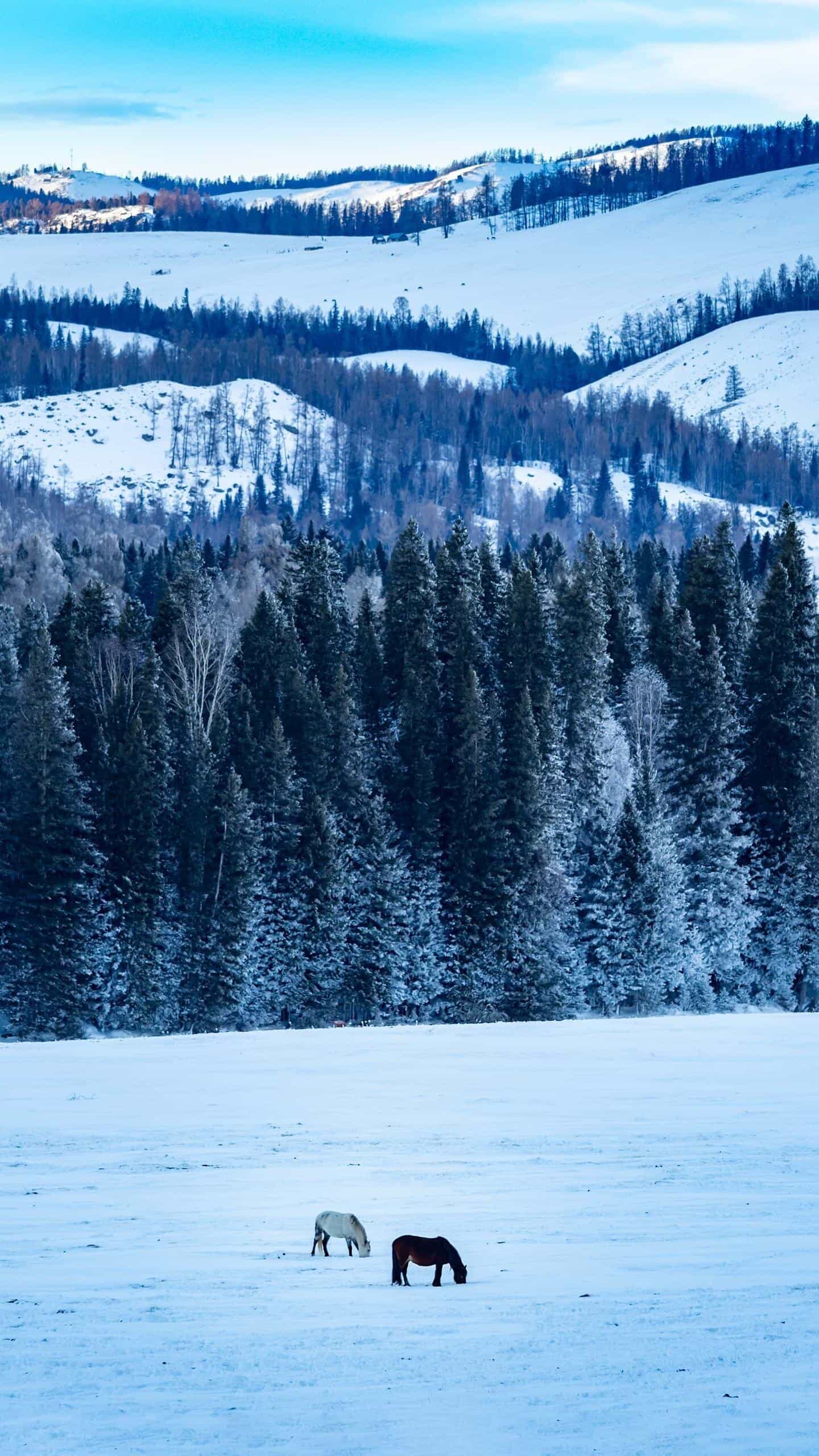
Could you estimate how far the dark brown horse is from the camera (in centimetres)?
1484

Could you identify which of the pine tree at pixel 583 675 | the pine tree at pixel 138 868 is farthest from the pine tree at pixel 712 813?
the pine tree at pixel 138 868

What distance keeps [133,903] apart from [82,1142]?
3756 centimetres

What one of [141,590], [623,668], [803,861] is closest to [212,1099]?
[803,861]

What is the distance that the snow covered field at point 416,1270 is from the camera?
11867 millimetres

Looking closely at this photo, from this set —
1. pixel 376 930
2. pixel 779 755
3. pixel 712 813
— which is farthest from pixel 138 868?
pixel 779 755

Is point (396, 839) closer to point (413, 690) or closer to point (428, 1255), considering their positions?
point (413, 690)

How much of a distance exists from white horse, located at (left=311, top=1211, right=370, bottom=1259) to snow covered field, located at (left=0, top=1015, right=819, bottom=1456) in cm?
23

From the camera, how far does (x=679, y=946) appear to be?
59.3 metres

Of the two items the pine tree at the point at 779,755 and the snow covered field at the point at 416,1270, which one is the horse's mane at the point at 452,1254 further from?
the pine tree at the point at 779,755

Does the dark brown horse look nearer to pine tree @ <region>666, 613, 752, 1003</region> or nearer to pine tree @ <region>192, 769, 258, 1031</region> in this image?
pine tree @ <region>192, 769, 258, 1031</region>

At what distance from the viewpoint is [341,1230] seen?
15.9m

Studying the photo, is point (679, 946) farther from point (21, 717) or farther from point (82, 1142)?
point (82, 1142)

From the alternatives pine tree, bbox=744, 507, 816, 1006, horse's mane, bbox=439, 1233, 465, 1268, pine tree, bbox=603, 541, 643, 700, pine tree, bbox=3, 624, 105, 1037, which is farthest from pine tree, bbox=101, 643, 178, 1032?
horse's mane, bbox=439, 1233, 465, 1268

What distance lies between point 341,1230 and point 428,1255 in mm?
1310
